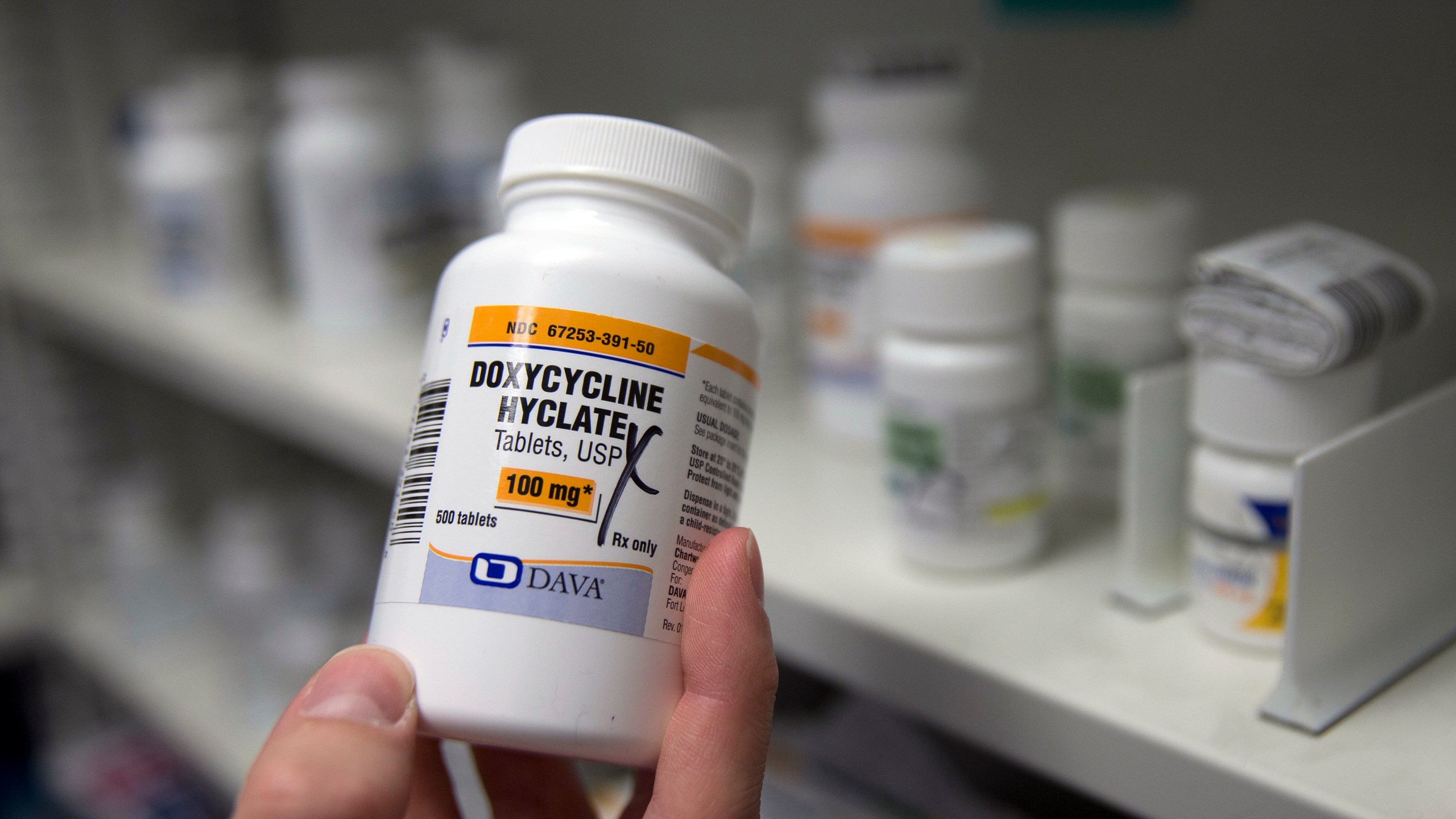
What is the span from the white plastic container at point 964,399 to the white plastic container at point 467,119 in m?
0.46

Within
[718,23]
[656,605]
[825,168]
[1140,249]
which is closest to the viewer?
[656,605]

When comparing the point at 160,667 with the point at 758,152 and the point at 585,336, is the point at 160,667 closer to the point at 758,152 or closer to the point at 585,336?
the point at 758,152

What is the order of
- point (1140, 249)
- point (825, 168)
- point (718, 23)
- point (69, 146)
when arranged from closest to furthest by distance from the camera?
point (1140, 249) < point (825, 168) < point (718, 23) < point (69, 146)

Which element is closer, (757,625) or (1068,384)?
(757,625)

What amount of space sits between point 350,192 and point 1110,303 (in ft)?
1.83

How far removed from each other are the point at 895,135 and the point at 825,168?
4 cm

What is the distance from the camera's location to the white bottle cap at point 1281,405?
0.39 metres

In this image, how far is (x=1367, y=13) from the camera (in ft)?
1.84

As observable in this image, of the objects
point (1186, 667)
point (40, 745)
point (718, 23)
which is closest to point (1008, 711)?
point (1186, 667)

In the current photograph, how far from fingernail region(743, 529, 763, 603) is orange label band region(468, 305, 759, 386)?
2.4 inches

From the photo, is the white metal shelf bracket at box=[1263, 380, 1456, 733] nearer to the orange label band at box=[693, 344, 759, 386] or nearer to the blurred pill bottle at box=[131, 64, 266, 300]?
the orange label band at box=[693, 344, 759, 386]

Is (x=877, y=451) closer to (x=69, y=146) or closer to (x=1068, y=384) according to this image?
(x=1068, y=384)

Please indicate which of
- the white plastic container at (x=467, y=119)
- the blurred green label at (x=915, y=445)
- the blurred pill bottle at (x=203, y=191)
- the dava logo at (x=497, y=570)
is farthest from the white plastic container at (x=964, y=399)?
the blurred pill bottle at (x=203, y=191)

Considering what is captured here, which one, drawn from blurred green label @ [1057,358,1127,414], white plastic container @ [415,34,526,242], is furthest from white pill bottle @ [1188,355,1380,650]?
white plastic container @ [415,34,526,242]
